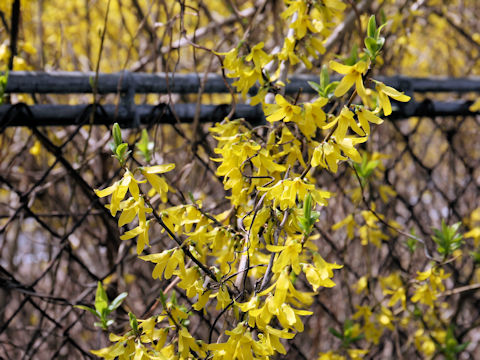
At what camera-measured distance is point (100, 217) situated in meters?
1.99

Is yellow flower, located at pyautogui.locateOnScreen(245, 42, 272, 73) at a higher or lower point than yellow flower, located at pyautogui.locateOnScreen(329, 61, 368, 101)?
higher

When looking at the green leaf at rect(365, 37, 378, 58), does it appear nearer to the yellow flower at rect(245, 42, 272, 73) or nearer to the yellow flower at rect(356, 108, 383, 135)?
the yellow flower at rect(356, 108, 383, 135)

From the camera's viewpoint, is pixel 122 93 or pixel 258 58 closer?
pixel 258 58

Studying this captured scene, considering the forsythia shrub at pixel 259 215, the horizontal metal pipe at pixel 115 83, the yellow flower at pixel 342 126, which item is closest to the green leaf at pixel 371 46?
the forsythia shrub at pixel 259 215

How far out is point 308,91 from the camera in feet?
5.33

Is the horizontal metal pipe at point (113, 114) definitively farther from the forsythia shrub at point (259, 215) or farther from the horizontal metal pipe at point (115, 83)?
the forsythia shrub at point (259, 215)

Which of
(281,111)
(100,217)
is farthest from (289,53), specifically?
(100,217)

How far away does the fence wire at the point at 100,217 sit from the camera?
144 centimetres

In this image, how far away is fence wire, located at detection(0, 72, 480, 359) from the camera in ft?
4.74

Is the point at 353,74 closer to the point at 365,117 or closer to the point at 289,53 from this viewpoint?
the point at 365,117

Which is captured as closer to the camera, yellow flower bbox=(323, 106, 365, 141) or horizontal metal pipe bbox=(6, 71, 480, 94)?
yellow flower bbox=(323, 106, 365, 141)

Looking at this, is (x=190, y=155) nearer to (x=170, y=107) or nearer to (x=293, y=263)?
(x=170, y=107)

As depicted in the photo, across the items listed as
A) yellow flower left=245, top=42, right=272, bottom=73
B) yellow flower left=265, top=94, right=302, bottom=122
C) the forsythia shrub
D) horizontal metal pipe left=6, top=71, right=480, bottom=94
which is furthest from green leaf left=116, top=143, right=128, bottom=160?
horizontal metal pipe left=6, top=71, right=480, bottom=94

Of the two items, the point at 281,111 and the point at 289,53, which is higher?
the point at 289,53
